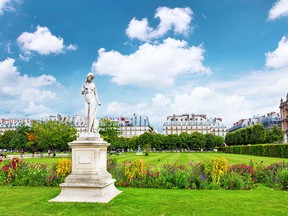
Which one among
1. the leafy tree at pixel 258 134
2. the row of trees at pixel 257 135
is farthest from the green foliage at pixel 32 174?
the row of trees at pixel 257 135

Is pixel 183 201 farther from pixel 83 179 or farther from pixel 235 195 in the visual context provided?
pixel 83 179

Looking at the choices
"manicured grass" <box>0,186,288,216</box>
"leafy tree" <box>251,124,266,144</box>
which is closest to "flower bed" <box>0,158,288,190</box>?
"manicured grass" <box>0,186,288,216</box>

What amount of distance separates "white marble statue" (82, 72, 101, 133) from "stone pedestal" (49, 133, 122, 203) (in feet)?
1.24

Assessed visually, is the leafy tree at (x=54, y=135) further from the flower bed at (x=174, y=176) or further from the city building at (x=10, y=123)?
the city building at (x=10, y=123)

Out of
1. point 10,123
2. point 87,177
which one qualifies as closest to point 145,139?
point 10,123

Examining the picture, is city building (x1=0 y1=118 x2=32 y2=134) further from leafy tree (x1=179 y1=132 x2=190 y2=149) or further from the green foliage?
the green foliage

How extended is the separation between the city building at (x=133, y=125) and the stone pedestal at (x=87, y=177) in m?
117

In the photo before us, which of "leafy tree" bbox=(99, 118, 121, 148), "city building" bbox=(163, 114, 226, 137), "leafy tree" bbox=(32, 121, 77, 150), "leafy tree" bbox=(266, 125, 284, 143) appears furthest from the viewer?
"city building" bbox=(163, 114, 226, 137)

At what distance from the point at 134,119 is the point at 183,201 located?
12134cm

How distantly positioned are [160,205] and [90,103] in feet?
13.4

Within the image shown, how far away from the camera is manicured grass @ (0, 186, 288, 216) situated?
8.02m

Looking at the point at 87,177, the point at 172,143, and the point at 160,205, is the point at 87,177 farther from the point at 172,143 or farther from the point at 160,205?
the point at 172,143

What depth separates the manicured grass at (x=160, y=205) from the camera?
26.3ft

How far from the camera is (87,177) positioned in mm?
9461
